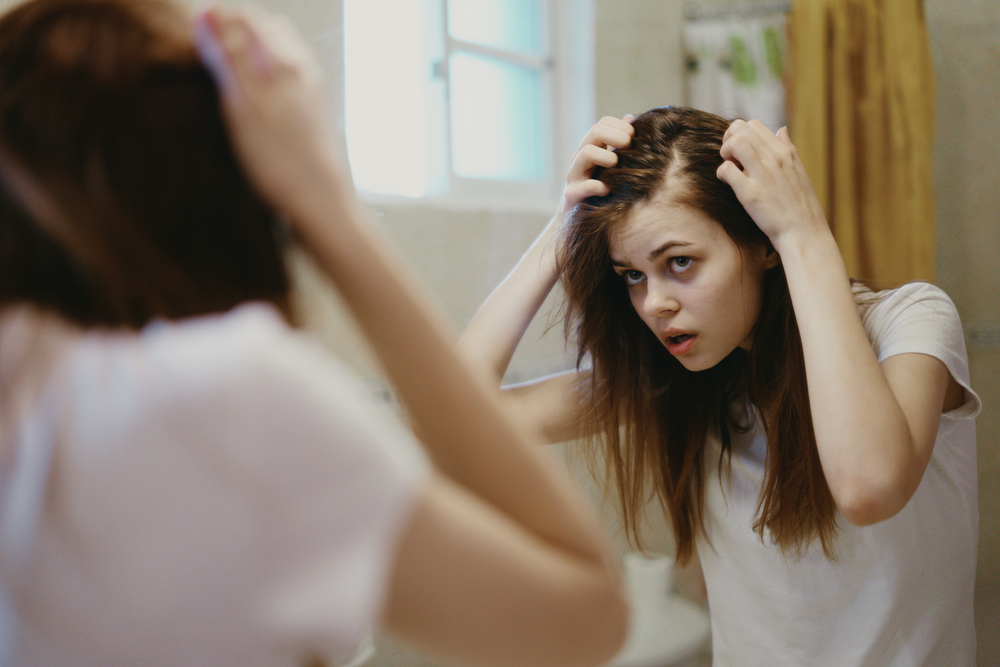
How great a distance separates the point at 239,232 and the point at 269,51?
3.2 inches

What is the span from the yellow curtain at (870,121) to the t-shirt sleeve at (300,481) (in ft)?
4.74

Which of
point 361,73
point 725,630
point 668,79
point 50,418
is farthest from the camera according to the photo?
point 668,79

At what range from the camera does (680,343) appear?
0.82m

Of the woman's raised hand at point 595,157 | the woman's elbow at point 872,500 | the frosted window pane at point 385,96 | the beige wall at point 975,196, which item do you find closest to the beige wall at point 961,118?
the beige wall at point 975,196

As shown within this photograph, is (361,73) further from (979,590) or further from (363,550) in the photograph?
(979,590)

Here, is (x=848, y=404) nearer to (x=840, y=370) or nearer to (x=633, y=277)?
(x=840, y=370)

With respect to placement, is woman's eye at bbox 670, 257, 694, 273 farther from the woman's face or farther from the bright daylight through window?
the bright daylight through window

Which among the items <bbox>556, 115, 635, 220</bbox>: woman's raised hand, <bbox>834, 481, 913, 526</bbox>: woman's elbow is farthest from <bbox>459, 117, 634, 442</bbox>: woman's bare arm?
<bbox>834, 481, 913, 526</bbox>: woman's elbow

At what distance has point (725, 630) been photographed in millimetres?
879

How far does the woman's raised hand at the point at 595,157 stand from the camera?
84 centimetres

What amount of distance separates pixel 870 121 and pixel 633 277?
3.14 feet

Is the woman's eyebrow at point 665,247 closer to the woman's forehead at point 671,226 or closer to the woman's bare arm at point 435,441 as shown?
the woman's forehead at point 671,226

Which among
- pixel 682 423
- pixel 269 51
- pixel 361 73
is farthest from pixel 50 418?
pixel 361 73

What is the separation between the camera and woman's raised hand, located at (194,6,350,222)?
0.99 feet
